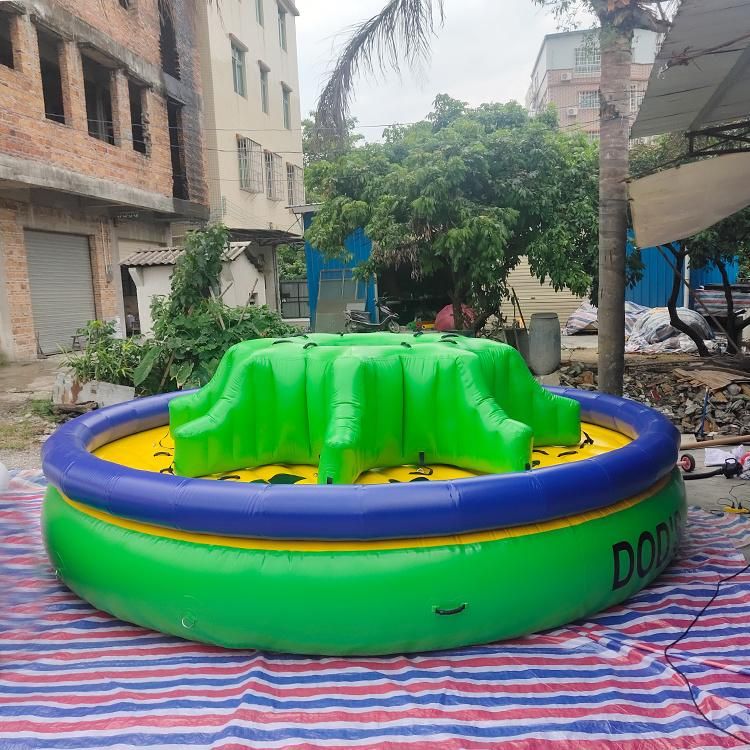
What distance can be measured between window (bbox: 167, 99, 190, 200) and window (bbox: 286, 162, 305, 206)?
7.06m

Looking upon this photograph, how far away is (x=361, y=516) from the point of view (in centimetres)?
283

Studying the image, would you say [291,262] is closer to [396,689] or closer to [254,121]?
[254,121]

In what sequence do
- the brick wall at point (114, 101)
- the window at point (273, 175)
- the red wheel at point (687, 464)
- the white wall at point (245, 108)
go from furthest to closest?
the window at point (273, 175), the white wall at point (245, 108), the brick wall at point (114, 101), the red wheel at point (687, 464)

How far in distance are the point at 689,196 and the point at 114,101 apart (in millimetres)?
12639

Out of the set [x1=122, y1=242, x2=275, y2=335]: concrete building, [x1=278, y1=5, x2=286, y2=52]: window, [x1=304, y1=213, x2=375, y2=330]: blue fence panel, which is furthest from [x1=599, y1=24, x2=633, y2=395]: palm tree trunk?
[x1=278, y1=5, x2=286, y2=52]: window

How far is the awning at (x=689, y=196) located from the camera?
4.84m

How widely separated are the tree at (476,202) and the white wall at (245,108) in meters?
9.68

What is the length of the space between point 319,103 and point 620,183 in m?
3.61

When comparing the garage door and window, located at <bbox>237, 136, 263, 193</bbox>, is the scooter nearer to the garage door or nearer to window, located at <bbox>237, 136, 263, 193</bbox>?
the garage door

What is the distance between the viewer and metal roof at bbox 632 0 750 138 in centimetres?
379

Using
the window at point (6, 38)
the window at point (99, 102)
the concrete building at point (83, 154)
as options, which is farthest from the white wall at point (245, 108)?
the window at point (6, 38)

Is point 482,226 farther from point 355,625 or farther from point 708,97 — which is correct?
point 355,625

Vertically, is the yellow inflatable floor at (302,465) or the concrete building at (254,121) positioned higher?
the concrete building at (254,121)

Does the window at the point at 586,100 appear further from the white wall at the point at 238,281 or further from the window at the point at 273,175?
the white wall at the point at 238,281
